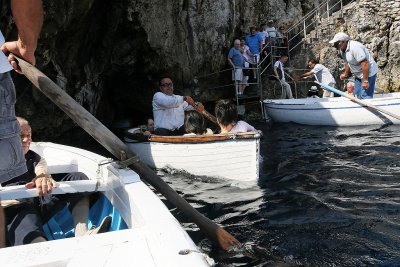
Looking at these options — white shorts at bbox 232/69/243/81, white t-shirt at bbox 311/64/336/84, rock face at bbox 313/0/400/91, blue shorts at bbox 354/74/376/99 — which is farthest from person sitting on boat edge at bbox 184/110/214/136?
rock face at bbox 313/0/400/91

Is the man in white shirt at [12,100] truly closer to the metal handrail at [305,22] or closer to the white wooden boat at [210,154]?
the white wooden boat at [210,154]

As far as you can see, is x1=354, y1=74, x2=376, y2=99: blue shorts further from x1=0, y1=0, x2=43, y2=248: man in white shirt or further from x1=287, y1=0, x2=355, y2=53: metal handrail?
x1=0, y1=0, x2=43, y2=248: man in white shirt

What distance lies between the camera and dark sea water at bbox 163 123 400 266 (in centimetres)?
391

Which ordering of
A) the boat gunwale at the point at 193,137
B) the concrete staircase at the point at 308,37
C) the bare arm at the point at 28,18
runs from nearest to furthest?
1. the bare arm at the point at 28,18
2. the boat gunwale at the point at 193,137
3. the concrete staircase at the point at 308,37

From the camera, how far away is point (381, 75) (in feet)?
54.9

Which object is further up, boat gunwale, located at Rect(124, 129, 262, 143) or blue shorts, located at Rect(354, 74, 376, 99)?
blue shorts, located at Rect(354, 74, 376, 99)

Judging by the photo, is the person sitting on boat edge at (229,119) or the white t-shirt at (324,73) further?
the white t-shirt at (324,73)

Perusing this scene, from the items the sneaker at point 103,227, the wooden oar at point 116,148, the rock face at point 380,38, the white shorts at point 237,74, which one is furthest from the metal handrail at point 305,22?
the sneaker at point 103,227

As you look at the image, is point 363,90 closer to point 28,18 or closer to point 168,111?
point 168,111

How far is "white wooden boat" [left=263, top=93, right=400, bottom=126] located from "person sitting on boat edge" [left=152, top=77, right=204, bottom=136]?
5.07 metres

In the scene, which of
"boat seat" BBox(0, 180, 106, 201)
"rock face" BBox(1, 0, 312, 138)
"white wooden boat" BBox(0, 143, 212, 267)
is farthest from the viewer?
"rock face" BBox(1, 0, 312, 138)

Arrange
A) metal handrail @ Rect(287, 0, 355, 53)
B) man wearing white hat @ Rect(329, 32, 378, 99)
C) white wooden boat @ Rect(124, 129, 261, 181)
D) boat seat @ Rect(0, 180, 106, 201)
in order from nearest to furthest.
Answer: boat seat @ Rect(0, 180, 106, 201) → white wooden boat @ Rect(124, 129, 261, 181) → man wearing white hat @ Rect(329, 32, 378, 99) → metal handrail @ Rect(287, 0, 355, 53)

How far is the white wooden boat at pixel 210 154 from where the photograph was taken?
666cm

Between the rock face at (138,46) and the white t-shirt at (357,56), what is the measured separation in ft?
16.0
